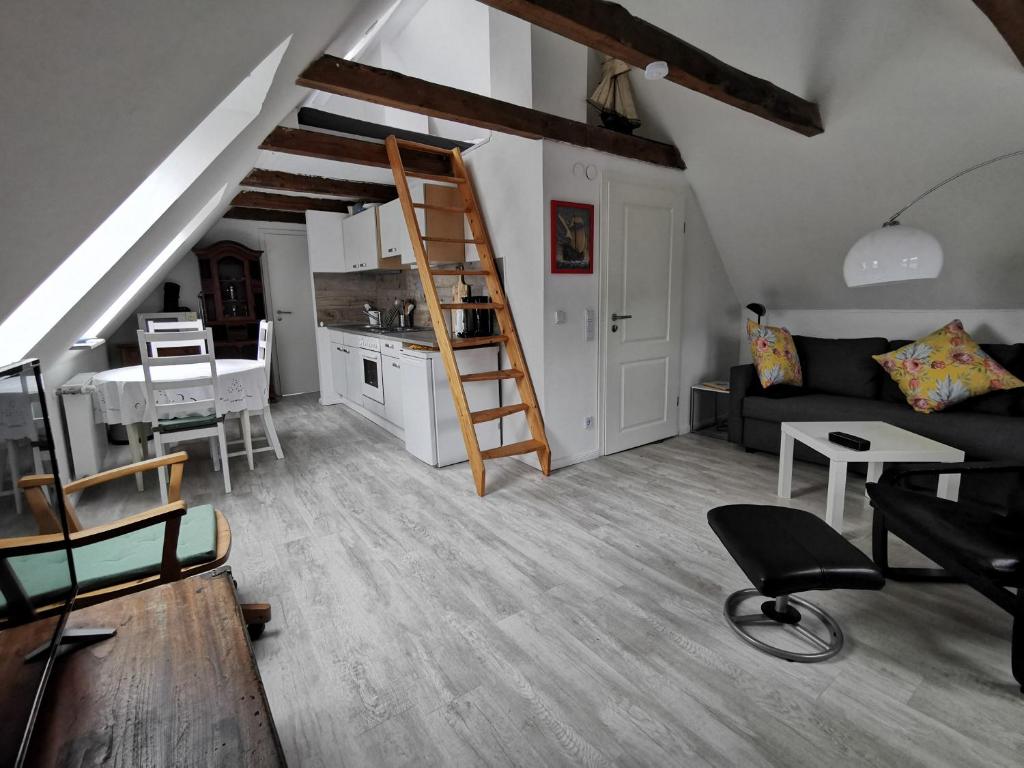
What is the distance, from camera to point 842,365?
12.2ft

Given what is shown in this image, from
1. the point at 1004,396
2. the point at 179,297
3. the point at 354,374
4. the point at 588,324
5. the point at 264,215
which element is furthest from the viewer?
the point at 264,215

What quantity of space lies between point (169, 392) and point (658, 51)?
3358 millimetres

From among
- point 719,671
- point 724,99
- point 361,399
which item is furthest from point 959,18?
→ point 361,399

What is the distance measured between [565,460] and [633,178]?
2.10m

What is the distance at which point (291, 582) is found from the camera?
85.7 inches

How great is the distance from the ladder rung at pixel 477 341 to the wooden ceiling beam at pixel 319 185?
7.53ft

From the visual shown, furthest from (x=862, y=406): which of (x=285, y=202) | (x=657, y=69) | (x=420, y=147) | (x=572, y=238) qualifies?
(x=285, y=202)

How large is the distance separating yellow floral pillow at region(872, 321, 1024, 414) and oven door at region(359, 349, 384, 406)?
3.92 metres

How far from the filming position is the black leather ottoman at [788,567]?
1.54 metres

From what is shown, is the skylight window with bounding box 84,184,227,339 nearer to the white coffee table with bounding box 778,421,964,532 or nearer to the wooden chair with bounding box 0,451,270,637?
the wooden chair with bounding box 0,451,270,637

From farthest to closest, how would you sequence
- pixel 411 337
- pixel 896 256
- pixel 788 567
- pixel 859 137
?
1. pixel 411 337
2. pixel 859 137
3. pixel 896 256
4. pixel 788 567

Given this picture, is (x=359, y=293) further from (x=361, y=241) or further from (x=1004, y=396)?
(x=1004, y=396)

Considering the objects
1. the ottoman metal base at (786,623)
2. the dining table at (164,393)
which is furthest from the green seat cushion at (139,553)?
the ottoman metal base at (786,623)

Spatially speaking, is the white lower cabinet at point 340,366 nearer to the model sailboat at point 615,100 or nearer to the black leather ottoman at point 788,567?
the model sailboat at point 615,100
